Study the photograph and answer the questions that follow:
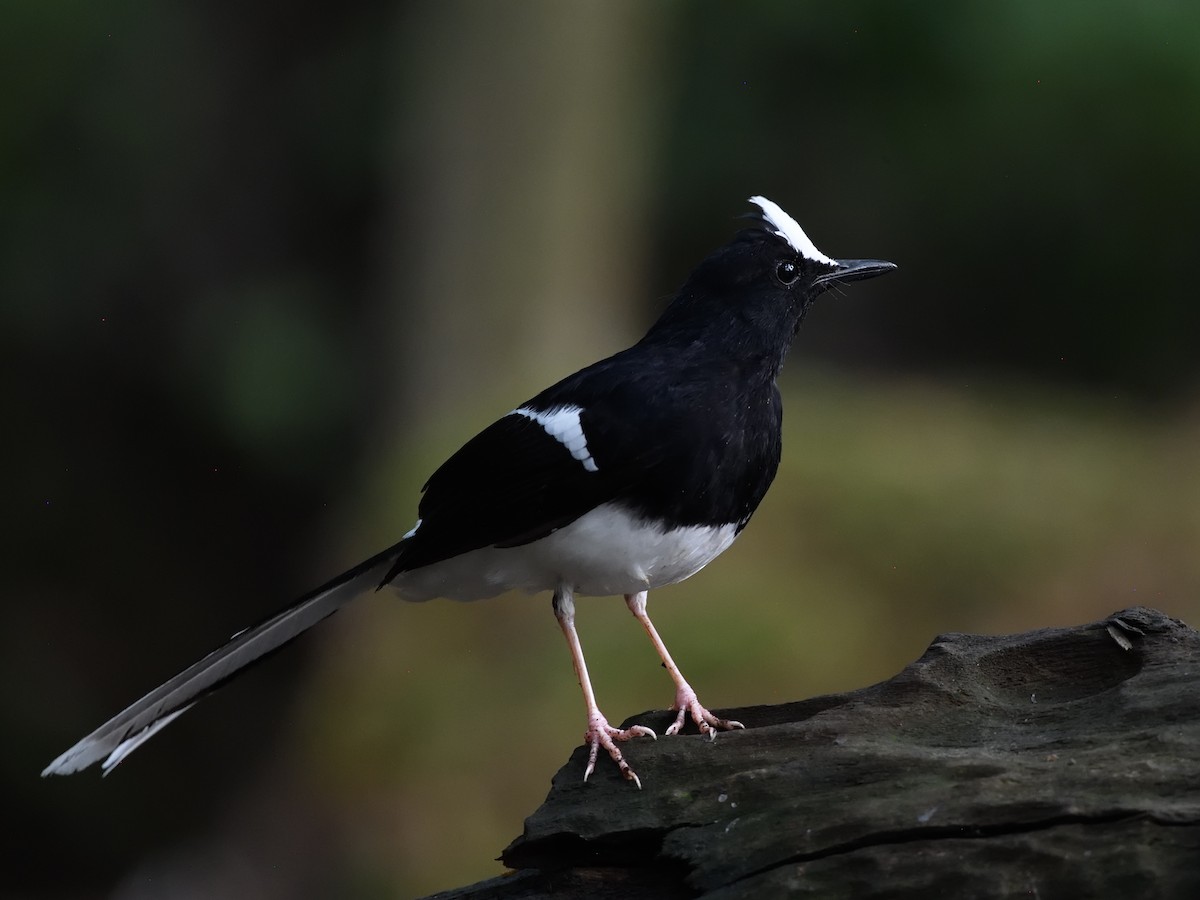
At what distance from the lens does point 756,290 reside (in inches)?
185

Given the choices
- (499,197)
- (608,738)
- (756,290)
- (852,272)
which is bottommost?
(608,738)

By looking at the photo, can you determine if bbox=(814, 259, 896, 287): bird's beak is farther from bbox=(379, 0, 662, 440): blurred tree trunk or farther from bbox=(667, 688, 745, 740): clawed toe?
bbox=(379, 0, 662, 440): blurred tree trunk

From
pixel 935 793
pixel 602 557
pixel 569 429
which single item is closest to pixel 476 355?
pixel 569 429

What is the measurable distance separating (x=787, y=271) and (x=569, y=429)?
0.93 metres

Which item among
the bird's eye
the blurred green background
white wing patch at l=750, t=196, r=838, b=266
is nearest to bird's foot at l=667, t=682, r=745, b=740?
the bird's eye

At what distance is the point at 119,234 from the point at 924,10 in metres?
6.21

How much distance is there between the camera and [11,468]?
33.2ft

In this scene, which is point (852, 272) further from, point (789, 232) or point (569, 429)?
point (569, 429)

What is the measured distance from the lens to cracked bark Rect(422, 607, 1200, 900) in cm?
321

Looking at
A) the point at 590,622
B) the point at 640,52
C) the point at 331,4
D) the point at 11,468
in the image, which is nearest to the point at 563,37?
the point at 640,52

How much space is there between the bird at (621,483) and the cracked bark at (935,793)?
23cm

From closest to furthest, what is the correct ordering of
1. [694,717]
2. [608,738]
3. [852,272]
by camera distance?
[608,738]
[694,717]
[852,272]

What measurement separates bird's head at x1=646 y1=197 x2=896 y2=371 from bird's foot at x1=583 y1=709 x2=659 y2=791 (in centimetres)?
122

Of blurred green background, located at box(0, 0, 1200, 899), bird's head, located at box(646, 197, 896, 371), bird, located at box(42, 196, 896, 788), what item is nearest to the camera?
bird, located at box(42, 196, 896, 788)
